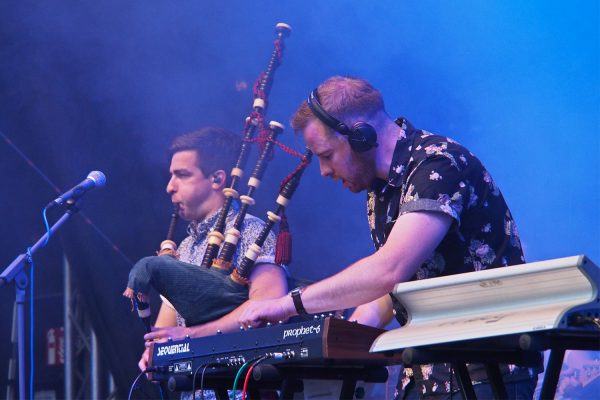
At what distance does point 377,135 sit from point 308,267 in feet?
5.78

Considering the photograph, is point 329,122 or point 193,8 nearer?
point 329,122

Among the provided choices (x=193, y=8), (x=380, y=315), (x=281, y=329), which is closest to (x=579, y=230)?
(x=380, y=315)

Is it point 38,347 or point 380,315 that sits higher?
point 38,347

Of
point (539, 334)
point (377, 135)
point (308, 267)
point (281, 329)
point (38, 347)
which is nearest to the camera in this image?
point (539, 334)

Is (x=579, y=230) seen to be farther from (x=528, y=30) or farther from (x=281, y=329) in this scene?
(x=281, y=329)

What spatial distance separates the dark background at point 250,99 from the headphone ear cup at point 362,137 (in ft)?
4.21

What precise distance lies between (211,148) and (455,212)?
5.88 feet

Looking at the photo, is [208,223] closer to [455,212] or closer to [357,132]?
[357,132]

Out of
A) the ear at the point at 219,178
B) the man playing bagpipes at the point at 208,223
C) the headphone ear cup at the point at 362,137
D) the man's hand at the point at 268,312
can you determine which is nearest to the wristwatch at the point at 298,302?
the man's hand at the point at 268,312

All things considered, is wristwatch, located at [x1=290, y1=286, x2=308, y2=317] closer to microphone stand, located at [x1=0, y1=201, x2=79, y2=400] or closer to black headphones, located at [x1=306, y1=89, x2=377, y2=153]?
black headphones, located at [x1=306, y1=89, x2=377, y2=153]

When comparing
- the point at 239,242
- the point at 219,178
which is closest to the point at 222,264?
the point at 239,242

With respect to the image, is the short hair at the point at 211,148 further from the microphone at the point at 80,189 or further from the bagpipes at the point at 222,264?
the microphone at the point at 80,189

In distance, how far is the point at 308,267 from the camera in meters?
4.16

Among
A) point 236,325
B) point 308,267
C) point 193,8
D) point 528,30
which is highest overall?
point 193,8
